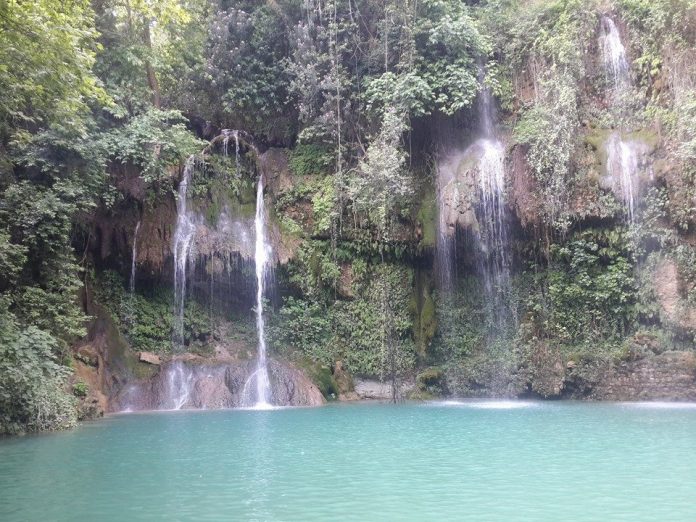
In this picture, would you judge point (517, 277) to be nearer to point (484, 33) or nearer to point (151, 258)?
point (484, 33)

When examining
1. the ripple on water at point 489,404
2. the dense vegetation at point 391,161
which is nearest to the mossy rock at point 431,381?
the dense vegetation at point 391,161

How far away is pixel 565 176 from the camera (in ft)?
55.8

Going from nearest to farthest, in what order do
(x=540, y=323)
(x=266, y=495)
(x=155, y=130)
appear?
(x=266, y=495)
(x=155, y=130)
(x=540, y=323)

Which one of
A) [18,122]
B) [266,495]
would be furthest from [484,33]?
[266,495]

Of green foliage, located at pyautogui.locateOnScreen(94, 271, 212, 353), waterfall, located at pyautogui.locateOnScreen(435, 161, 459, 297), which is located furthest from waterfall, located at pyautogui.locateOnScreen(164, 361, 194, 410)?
waterfall, located at pyautogui.locateOnScreen(435, 161, 459, 297)

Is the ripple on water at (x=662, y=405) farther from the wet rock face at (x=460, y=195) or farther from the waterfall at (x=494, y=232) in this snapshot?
the wet rock face at (x=460, y=195)

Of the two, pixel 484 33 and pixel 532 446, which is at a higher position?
pixel 484 33

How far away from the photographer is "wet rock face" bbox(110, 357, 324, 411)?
15.6 meters

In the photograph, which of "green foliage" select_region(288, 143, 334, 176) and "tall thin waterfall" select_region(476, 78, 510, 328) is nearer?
"tall thin waterfall" select_region(476, 78, 510, 328)

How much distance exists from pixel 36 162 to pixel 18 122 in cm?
147

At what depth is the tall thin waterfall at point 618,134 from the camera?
1658 cm

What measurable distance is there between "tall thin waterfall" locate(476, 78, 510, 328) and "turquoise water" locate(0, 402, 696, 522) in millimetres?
6940

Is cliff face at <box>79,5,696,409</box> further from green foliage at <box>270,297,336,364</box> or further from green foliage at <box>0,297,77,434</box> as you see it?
green foliage at <box>0,297,77,434</box>

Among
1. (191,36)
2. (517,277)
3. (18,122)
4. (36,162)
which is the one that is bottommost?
(517,277)
